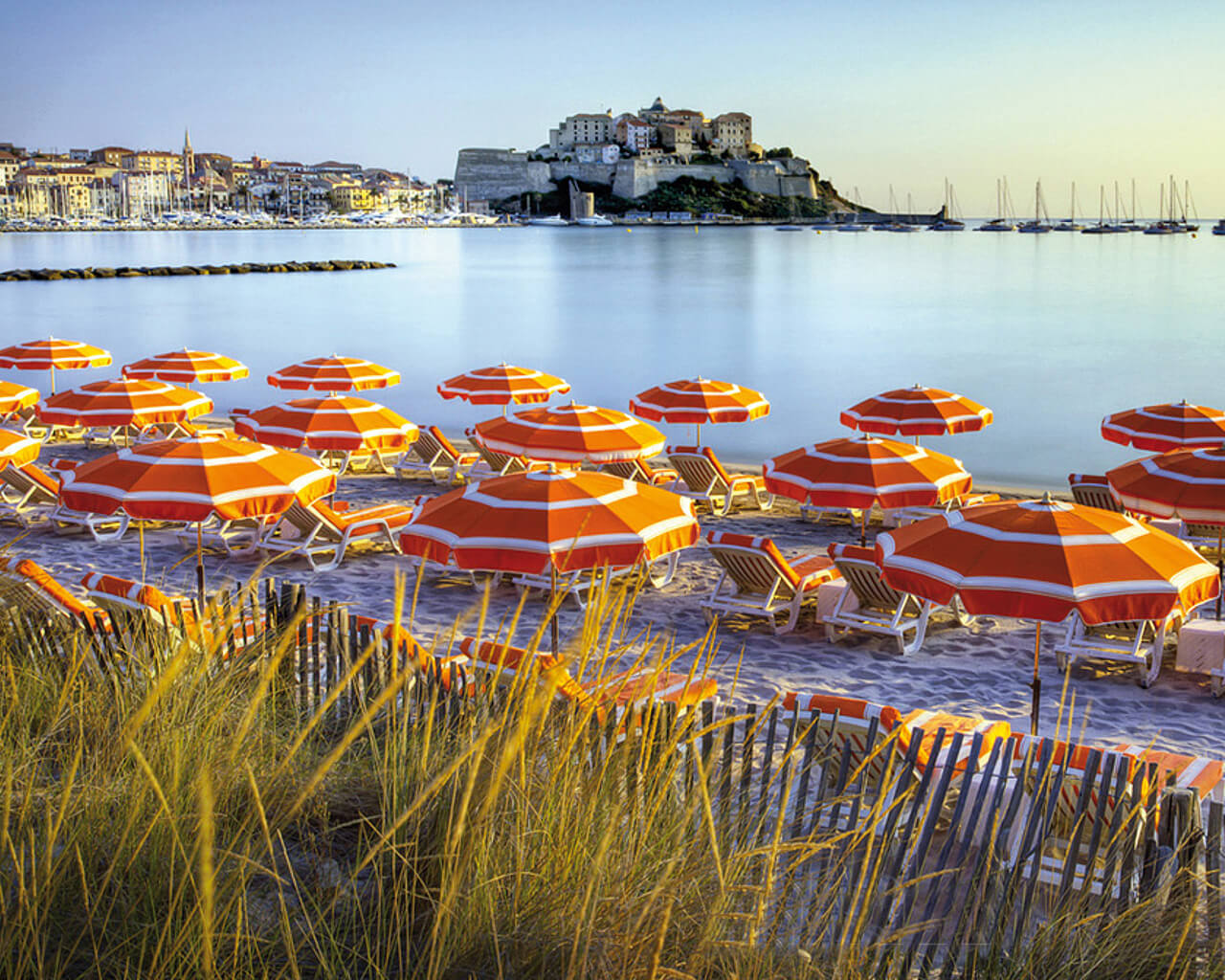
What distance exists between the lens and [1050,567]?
14.8 ft

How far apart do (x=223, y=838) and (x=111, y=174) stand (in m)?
179

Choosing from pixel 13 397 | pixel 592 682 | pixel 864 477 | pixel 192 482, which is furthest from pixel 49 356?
pixel 592 682

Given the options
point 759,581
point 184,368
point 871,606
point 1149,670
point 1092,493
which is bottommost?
point 1149,670

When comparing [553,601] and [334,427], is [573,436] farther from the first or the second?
[553,601]

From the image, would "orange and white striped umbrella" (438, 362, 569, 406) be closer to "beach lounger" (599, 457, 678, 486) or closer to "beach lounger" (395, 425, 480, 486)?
"beach lounger" (395, 425, 480, 486)

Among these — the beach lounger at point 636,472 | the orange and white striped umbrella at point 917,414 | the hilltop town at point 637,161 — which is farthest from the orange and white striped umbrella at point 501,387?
the hilltop town at point 637,161

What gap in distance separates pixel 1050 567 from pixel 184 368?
11.6 m

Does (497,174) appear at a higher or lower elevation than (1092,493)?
higher

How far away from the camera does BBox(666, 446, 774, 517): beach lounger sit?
10.2 m

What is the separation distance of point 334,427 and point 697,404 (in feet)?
11.1

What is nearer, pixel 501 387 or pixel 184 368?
pixel 501 387

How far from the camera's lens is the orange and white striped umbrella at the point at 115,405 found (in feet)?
35.0

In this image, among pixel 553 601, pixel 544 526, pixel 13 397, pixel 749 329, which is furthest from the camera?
pixel 749 329

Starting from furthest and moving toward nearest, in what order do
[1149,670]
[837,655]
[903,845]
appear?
[837,655] < [1149,670] < [903,845]
